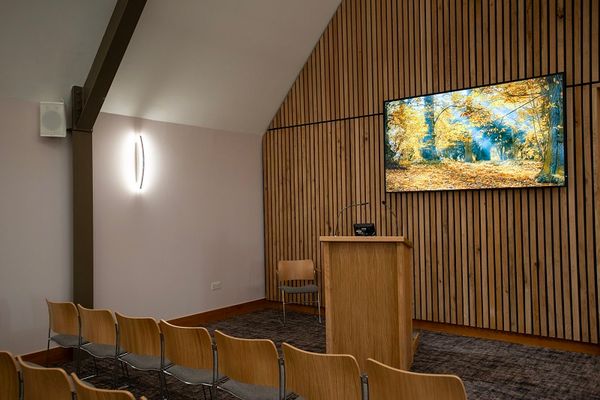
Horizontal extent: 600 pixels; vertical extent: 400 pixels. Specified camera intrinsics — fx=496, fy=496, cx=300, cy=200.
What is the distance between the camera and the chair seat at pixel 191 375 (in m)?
3.35

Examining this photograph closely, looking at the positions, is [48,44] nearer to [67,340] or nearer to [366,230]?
[67,340]

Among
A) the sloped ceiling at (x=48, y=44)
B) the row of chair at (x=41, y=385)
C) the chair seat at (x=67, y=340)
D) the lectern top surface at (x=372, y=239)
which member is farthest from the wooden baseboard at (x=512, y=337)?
the sloped ceiling at (x=48, y=44)

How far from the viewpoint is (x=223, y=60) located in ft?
21.9

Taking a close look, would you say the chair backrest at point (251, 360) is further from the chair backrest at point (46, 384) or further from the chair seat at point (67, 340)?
the chair seat at point (67, 340)

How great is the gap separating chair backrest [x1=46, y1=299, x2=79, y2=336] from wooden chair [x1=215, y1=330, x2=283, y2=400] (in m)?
1.85

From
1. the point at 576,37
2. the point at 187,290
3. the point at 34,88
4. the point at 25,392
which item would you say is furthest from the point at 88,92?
the point at 576,37

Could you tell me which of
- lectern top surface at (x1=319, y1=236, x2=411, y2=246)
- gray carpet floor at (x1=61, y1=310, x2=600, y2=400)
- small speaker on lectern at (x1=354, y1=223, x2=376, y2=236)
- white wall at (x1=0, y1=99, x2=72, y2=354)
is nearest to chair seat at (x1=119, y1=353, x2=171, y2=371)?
gray carpet floor at (x1=61, y1=310, x2=600, y2=400)

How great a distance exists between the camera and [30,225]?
5262 mm

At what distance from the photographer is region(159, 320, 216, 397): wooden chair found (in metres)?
3.37

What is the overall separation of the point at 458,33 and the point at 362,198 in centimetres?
248

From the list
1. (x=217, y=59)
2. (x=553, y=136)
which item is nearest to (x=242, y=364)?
(x=553, y=136)

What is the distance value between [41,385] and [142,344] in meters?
1.02

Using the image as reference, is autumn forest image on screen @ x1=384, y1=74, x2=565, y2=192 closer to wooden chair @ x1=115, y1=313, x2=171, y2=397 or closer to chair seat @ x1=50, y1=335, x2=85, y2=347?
wooden chair @ x1=115, y1=313, x2=171, y2=397

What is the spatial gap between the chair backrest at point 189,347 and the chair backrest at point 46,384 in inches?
33.6
